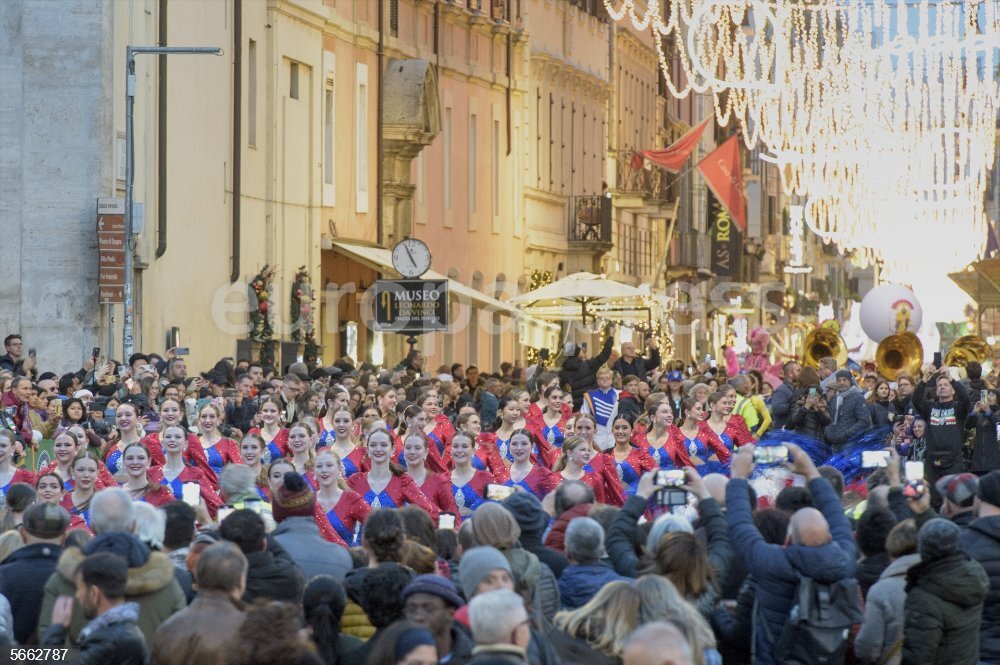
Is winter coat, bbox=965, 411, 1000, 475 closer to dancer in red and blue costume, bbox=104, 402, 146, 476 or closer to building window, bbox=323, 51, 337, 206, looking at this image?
dancer in red and blue costume, bbox=104, 402, 146, 476

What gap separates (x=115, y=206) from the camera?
27.2 metres

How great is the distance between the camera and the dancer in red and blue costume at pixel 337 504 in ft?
45.3

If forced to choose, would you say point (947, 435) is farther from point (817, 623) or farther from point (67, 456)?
point (817, 623)

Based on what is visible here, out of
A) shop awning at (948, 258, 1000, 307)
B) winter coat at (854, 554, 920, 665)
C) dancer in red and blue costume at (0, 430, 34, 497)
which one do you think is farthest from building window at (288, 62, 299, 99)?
shop awning at (948, 258, 1000, 307)

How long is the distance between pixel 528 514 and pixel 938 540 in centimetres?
210

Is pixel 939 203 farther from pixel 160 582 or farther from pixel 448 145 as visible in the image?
pixel 160 582

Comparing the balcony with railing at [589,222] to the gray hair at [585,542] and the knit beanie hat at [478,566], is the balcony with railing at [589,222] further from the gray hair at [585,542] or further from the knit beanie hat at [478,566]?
the knit beanie hat at [478,566]

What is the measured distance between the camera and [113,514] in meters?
9.95

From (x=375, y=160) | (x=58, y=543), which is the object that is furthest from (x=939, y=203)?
(x=58, y=543)

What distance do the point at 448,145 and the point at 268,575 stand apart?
1321 inches

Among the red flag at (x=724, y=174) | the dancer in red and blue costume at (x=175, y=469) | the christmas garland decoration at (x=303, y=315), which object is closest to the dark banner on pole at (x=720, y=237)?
the red flag at (x=724, y=174)

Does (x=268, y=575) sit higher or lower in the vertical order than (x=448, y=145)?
lower

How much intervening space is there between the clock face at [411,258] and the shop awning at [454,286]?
12.9ft

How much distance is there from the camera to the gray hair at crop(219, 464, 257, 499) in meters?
12.8
